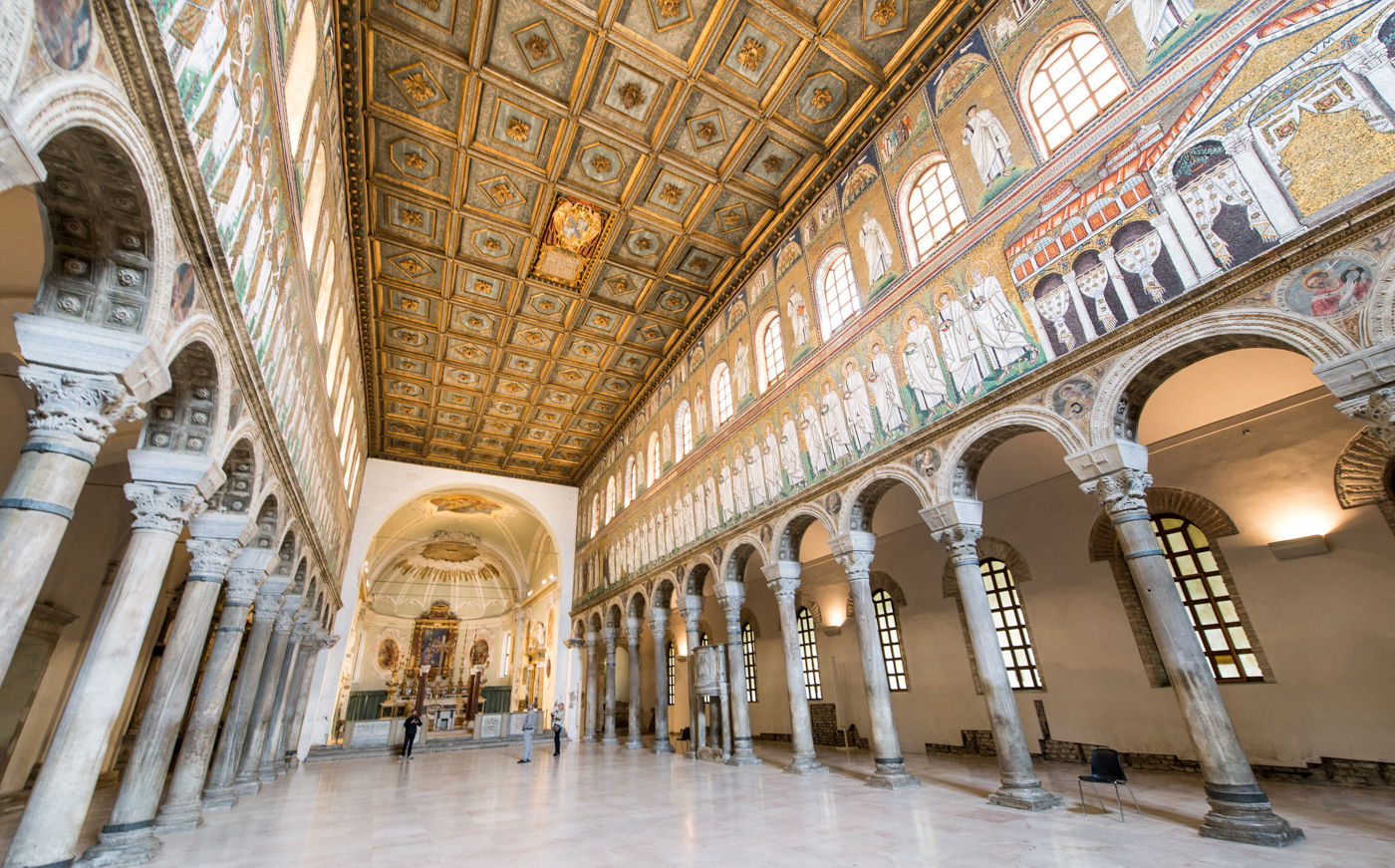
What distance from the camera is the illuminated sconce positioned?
27.1 feet

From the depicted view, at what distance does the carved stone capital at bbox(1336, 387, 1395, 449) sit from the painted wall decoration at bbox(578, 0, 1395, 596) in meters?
0.75

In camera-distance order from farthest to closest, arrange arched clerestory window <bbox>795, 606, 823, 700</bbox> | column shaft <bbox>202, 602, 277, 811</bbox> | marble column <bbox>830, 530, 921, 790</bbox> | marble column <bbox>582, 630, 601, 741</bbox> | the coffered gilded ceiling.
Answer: marble column <bbox>582, 630, 601, 741</bbox> < arched clerestory window <bbox>795, 606, 823, 700</bbox> < the coffered gilded ceiling < column shaft <bbox>202, 602, 277, 811</bbox> < marble column <bbox>830, 530, 921, 790</bbox>

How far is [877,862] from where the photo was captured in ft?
15.9

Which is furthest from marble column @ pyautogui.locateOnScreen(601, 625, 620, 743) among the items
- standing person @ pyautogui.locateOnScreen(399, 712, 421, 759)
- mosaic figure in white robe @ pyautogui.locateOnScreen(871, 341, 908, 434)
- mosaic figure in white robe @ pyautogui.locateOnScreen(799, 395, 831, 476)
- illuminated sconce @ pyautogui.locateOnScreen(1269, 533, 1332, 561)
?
illuminated sconce @ pyautogui.locateOnScreen(1269, 533, 1332, 561)

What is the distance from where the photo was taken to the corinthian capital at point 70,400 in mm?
4230

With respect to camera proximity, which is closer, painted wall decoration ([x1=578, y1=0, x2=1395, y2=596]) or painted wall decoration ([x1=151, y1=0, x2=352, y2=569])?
painted wall decoration ([x1=151, y1=0, x2=352, y2=569])

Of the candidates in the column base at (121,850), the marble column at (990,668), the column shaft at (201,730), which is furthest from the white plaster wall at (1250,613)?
the column base at (121,850)

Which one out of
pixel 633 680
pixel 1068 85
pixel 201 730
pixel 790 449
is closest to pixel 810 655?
pixel 633 680

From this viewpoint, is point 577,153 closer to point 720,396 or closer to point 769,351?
point 769,351

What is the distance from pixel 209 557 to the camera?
7.45 meters

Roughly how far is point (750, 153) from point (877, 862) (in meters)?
11.7

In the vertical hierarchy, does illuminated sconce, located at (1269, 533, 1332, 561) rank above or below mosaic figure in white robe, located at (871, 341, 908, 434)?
below

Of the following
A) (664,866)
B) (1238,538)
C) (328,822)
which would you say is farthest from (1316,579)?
(328,822)

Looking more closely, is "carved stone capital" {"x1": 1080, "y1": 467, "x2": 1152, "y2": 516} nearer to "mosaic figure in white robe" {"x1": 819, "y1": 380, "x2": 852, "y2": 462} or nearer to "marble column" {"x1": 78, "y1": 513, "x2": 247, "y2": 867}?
"mosaic figure in white robe" {"x1": 819, "y1": 380, "x2": 852, "y2": 462}
